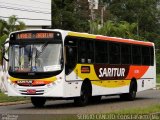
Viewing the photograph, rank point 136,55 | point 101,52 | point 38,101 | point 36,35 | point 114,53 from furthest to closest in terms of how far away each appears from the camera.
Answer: point 136,55 → point 114,53 → point 101,52 → point 38,101 → point 36,35

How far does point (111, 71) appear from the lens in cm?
2648

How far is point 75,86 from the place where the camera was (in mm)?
23016

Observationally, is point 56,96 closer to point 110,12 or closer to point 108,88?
point 108,88

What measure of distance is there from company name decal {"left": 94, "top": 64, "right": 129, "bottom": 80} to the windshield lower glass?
10.3 feet

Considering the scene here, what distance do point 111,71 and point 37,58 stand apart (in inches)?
209

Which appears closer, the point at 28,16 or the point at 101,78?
the point at 101,78

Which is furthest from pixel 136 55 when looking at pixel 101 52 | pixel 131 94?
pixel 101 52

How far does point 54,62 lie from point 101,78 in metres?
4.01

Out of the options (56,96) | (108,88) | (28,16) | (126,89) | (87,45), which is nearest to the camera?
(56,96)

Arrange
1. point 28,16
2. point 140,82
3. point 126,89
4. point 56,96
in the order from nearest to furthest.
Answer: point 56,96 → point 126,89 → point 140,82 → point 28,16

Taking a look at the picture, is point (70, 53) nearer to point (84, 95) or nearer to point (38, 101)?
point (84, 95)

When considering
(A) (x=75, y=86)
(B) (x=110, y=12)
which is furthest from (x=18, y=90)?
(B) (x=110, y=12)

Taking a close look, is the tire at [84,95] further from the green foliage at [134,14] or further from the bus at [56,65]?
the green foliage at [134,14]

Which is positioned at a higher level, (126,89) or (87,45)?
(87,45)
